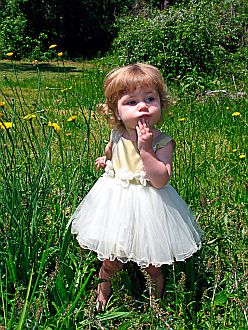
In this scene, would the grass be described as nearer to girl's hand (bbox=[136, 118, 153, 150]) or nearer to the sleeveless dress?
the sleeveless dress

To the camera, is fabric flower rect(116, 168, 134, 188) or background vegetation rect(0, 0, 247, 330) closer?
background vegetation rect(0, 0, 247, 330)

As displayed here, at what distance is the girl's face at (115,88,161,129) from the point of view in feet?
6.77

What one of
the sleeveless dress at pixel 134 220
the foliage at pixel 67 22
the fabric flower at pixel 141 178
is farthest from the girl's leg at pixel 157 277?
the foliage at pixel 67 22

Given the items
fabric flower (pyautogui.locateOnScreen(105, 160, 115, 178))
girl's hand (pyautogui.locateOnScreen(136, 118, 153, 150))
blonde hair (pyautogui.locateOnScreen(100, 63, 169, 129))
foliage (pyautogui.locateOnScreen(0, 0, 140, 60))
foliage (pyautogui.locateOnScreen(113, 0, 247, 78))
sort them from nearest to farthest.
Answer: girl's hand (pyautogui.locateOnScreen(136, 118, 153, 150))
blonde hair (pyautogui.locateOnScreen(100, 63, 169, 129))
fabric flower (pyautogui.locateOnScreen(105, 160, 115, 178))
foliage (pyautogui.locateOnScreen(113, 0, 247, 78))
foliage (pyautogui.locateOnScreen(0, 0, 140, 60))

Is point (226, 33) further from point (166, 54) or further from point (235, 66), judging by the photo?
point (166, 54)

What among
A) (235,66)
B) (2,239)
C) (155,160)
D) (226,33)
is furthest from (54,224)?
(226,33)

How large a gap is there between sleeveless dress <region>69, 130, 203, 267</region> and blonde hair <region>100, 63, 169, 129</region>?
16 cm

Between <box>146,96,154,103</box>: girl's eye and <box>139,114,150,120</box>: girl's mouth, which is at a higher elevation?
<box>146,96,154,103</box>: girl's eye

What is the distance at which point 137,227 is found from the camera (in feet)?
6.57

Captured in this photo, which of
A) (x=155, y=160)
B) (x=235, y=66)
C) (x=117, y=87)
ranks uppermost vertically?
(x=117, y=87)

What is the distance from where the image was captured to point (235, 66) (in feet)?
25.9

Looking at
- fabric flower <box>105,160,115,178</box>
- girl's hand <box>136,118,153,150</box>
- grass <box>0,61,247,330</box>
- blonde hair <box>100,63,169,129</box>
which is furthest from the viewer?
fabric flower <box>105,160,115,178</box>

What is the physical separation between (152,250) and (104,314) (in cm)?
28

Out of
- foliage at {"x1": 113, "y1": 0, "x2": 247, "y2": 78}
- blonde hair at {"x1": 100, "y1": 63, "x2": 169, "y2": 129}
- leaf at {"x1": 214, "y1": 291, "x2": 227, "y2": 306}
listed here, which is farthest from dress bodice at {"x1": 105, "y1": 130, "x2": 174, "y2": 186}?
foliage at {"x1": 113, "y1": 0, "x2": 247, "y2": 78}
